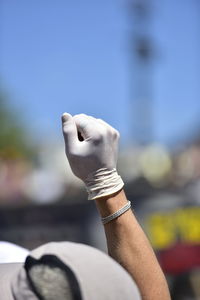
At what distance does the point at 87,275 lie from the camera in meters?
1.67

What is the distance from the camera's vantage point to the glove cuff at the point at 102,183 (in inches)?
83.8

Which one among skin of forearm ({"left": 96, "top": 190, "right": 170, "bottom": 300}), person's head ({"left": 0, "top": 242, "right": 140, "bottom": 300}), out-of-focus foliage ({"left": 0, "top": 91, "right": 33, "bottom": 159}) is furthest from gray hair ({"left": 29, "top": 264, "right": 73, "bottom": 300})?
out-of-focus foliage ({"left": 0, "top": 91, "right": 33, "bottom": 159})

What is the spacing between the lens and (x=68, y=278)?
1.65 metres

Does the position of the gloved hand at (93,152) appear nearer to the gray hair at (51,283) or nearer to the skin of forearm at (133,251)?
the skin of forearm at (133,251)

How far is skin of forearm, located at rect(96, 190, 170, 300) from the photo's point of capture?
6.89 feet

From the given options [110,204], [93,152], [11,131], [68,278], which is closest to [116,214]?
[110,204]

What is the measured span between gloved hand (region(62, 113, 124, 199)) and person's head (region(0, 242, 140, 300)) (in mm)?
375

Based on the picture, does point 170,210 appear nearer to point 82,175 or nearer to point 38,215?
point 38,215

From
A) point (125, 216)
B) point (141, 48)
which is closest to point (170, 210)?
point (125, 216)

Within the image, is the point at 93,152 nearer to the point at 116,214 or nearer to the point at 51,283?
the point at 116,214

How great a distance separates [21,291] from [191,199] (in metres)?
7.42

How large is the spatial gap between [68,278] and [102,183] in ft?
1.70

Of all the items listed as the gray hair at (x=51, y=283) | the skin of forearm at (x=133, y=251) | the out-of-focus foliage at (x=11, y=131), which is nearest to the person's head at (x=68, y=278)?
the gray hair at (x=51, y=283)

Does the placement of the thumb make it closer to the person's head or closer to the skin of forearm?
the skin of forearm
